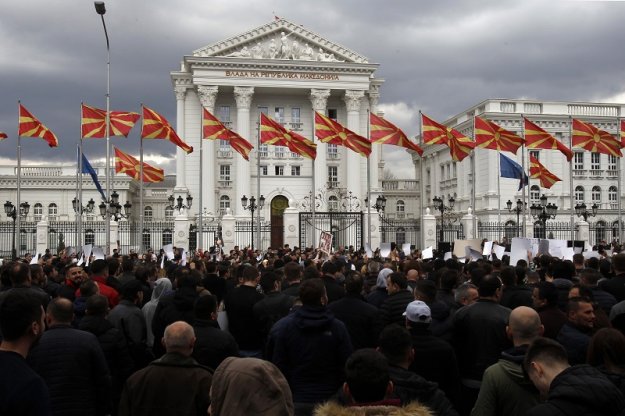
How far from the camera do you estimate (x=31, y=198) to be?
73688mm

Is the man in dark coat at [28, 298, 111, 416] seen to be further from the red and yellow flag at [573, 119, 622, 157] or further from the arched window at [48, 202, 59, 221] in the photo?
the arched window at [48, 202, 59, 221]

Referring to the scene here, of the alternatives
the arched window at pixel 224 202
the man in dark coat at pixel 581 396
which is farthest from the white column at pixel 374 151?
the man in dark coat at pixel 581 396

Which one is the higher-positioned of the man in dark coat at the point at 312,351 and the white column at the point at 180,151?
the white column at the point at 180,151

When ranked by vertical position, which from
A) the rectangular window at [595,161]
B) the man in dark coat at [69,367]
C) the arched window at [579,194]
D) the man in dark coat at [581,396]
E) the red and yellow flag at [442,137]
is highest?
the rectangular window at [595,161]

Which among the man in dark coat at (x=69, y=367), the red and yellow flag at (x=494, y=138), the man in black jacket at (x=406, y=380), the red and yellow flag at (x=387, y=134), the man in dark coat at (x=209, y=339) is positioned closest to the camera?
the man in black jacket at (x=406, y=380)

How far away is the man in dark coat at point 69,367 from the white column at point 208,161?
174ft

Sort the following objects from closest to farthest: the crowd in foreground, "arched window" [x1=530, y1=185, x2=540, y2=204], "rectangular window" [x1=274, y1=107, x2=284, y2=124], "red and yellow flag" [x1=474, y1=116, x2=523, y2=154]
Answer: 1. the crowd in foreground
2. "red and yellow flag" [x1=474, y1=116, x2=523, y2=154]
3. "arched window" [x1=530, y1=185, x2=540, y2=204]
4. "rectangular window" [x1=274, y1=107, x2=284, y2=124]

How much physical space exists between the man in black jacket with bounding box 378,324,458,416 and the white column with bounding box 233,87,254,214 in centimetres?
5407

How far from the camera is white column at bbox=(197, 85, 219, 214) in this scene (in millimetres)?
58719

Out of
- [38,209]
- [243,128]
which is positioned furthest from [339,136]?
[38,209]

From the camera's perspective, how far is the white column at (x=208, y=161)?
193ft

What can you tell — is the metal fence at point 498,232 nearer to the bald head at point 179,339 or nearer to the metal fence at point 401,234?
the metal fence at point 401,234

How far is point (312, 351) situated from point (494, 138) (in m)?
28.3

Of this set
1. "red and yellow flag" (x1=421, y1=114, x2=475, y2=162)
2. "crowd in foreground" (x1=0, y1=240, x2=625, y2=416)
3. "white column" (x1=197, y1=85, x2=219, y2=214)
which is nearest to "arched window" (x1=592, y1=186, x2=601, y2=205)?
"white column" (x1=197, y1=85, x2=219, y2=214)
